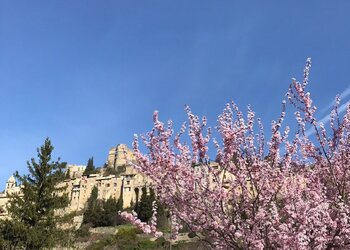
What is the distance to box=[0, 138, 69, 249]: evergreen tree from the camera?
913 inches

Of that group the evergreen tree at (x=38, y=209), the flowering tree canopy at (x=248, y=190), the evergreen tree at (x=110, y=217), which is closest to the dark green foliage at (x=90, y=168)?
the evergreen tree at (x=110, y=217)

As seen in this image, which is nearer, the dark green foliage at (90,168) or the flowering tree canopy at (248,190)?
the flowering tree canopy at (248,190)

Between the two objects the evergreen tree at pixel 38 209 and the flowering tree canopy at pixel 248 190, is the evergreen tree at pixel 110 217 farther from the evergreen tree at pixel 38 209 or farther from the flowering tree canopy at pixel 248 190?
the flowering tree canopy at pixel 248 190

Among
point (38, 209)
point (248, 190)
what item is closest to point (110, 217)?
point (38, 209)

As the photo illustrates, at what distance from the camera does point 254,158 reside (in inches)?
309

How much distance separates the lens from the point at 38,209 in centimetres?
2502

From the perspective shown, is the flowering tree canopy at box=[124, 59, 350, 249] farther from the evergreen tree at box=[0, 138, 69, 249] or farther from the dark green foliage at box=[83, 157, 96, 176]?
the dark green foliage at box=[83, 157, 96, 176]

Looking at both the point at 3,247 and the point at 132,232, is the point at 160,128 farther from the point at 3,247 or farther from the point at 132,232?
the point at 132,232

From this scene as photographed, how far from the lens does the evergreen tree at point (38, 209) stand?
2319cm

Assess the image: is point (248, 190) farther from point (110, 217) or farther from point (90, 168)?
point (90, 168)

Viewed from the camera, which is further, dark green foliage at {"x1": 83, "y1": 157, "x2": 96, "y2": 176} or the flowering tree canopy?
dark green foliage at {"x1": 83, "y1": 157, "x2": 96, "y2": 176}

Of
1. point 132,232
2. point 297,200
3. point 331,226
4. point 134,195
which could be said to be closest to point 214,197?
point 297,200

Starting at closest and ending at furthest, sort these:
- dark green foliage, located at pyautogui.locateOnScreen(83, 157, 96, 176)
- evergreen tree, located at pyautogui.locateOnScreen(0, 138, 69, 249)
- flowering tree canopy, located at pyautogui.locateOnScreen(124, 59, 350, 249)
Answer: flowering tree canopy, located at pyautogui.locateOnScreen(124, 59, 350, 249) → evergreen tree, located at pyautogui.locateOnScreen(0, 138, 69, 249) → dark green foliage, located at pyautogui.locateOnScreen(83, 157, 96, 176)

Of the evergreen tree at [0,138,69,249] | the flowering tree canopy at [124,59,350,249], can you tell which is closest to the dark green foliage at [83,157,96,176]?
the evergreen tree at [0,138,69,249]
